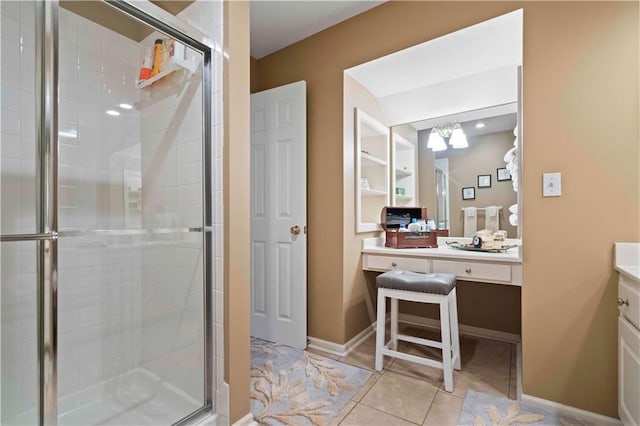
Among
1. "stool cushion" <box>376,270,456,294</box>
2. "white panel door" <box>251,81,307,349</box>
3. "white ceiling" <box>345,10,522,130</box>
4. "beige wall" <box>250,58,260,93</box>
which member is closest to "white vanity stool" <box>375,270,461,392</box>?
"stool cushion" <box>376,270,456,294</box>

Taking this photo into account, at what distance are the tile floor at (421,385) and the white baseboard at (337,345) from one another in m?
0.04

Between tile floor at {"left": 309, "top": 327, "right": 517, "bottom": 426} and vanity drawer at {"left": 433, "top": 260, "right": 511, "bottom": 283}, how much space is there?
24.2 inches

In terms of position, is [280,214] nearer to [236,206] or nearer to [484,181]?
[236,206]

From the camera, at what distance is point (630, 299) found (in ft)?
4.17

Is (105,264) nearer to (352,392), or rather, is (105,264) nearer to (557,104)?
(352,392)

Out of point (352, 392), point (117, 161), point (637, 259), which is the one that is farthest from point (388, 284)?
point (117, 161)

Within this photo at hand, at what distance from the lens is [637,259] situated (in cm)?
138

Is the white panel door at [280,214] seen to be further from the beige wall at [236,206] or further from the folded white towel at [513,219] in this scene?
the folded white towel at [513,219]

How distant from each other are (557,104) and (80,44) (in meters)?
2.61

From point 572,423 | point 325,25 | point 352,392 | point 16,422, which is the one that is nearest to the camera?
point 16,422

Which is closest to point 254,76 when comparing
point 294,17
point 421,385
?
point 294,17

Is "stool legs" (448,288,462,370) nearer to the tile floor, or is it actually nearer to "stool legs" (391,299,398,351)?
the tile floor

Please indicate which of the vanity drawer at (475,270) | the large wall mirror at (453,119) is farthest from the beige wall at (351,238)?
the vanity drawer at (475,270)

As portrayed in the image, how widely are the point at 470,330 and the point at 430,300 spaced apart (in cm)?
105
